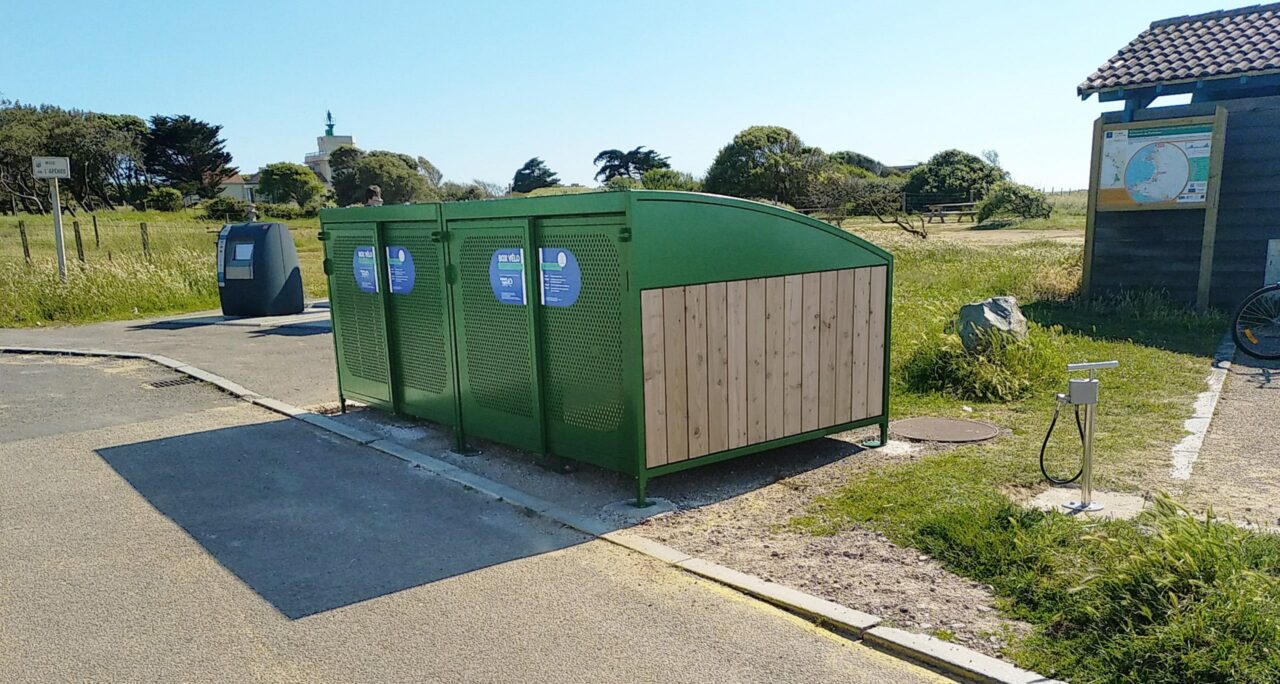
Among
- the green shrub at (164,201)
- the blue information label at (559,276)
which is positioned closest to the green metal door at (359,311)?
the blue information label at (559,276)

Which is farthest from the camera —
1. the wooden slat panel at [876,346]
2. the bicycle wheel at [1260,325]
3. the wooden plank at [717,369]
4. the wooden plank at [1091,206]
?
the wooden plank at [1091,206]

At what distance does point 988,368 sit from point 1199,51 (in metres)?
6.98

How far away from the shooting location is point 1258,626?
3.03m

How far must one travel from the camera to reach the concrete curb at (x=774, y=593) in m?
3.18

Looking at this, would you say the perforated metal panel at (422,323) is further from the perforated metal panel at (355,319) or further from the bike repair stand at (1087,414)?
the bike repair stand at (1087,414)

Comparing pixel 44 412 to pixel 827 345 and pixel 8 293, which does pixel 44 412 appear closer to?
pixel 827 345

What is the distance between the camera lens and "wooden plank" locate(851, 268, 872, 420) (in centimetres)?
579

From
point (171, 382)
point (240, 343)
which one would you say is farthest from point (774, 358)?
point (240, 343)

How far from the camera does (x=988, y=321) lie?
25.2 ft

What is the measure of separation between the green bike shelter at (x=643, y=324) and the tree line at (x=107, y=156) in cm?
3878

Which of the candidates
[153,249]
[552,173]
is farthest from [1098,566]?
[552,173]

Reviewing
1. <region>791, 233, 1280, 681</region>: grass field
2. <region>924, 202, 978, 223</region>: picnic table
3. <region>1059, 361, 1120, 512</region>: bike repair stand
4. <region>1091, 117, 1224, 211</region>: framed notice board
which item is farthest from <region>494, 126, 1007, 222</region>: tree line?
<region>1059, 361, 1120, 512</region>: bike repair stand

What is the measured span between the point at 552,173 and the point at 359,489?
2314 inches

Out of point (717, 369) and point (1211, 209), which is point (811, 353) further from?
point (1211, 209)
